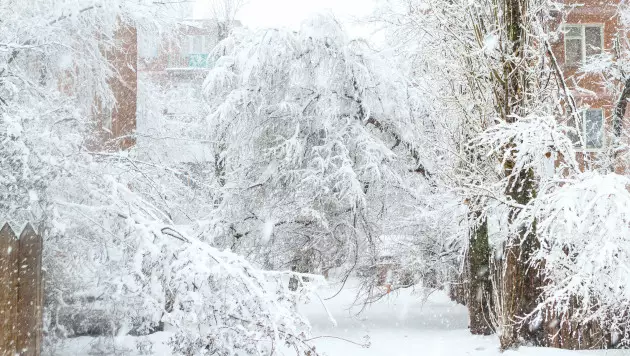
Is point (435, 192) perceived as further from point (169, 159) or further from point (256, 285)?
point (256, 285)

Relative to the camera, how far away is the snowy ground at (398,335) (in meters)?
7.86

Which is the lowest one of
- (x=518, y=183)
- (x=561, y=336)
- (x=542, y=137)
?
(x=561, y=336)

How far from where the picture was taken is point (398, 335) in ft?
37.0

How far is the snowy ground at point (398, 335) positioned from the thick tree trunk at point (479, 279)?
345 millimetres

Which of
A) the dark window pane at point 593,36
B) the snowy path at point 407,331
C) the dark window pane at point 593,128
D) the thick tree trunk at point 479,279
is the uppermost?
the dark window pane at point 593,36

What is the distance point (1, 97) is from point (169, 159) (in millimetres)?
7710

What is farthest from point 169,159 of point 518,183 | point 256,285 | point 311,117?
point 256,285

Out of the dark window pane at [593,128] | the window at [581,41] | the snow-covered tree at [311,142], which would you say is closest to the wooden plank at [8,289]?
the snow-covered tree at [311,142]

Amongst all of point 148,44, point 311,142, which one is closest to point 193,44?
point 311,142

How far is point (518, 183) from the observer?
27.3 feet

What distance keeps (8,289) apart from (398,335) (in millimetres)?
8459

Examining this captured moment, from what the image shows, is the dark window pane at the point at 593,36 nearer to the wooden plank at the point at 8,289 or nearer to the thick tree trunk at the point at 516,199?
the thick tree trunk at the point at 516,199

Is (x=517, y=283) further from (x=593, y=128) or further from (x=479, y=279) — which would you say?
(x=593, y=128)

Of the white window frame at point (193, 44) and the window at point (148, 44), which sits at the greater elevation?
the white window frame at point (193, 44)
